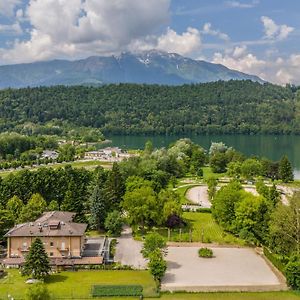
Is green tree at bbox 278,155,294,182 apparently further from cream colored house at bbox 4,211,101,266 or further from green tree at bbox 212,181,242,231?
cream colored house at bbox 4,211,101,266

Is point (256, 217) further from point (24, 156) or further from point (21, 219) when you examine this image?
point (24, 156)

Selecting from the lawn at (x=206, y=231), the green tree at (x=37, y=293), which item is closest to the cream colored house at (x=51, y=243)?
the lawn at (x=206, y=231)

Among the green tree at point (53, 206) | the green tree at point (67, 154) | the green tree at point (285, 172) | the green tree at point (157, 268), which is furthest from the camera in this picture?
the green tree at point (67, 154)

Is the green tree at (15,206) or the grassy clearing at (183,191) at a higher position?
the green tree at (15,206)

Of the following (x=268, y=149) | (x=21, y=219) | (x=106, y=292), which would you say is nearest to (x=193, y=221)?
(x=21, y=219)

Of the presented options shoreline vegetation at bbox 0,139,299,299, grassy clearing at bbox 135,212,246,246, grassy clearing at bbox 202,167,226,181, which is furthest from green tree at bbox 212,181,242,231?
grassy clearing at bbox 202,167,226,181

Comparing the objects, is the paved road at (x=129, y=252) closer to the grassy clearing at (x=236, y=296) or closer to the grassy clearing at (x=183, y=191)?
the grassy clearing at (x=236, y=296)
